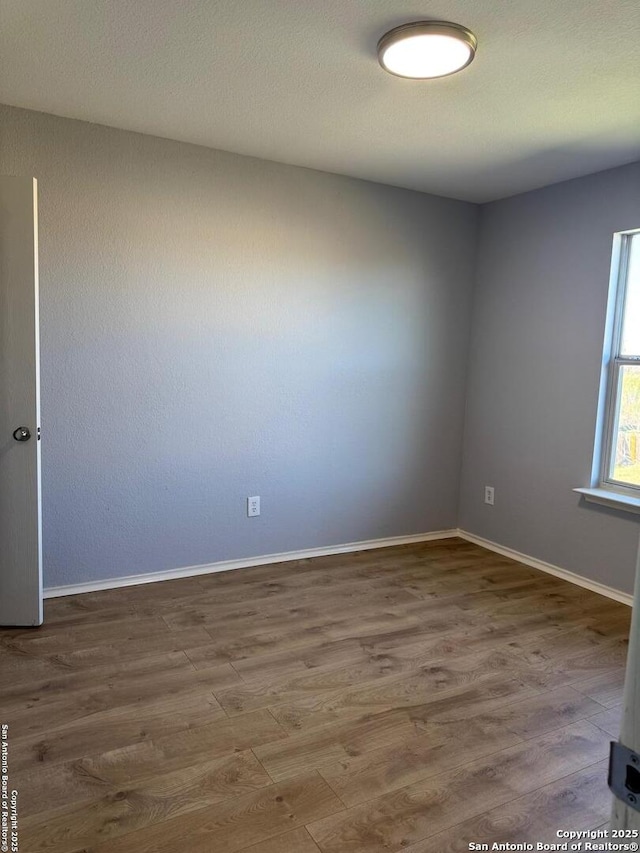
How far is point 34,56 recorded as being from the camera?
7.64 ft

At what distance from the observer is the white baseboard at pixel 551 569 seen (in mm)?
3441

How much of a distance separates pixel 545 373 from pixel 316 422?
1508 mm

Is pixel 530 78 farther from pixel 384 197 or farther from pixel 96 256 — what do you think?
pixel 96 256

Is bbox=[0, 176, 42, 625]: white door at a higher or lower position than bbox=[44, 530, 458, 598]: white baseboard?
higher

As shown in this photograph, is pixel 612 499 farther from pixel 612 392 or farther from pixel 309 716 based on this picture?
pixel 309 716

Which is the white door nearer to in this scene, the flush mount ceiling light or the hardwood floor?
the hardwood floor

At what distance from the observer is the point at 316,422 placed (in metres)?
3.87

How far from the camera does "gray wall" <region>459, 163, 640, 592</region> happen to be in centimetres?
351

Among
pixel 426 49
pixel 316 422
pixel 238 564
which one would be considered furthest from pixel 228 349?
pixel 426 49

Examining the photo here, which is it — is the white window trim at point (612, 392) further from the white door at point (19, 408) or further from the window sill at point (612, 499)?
the white door at point (19, 408)

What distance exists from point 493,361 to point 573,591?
162 cm

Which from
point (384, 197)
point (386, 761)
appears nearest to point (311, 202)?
point (384, 197)

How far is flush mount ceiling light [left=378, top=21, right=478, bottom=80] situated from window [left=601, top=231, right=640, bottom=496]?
1.76m

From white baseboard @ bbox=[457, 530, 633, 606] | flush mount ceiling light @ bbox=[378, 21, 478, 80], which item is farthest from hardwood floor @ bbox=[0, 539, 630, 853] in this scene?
flush mount ceiling light @ bbox=[378, 21, 478, 80]
